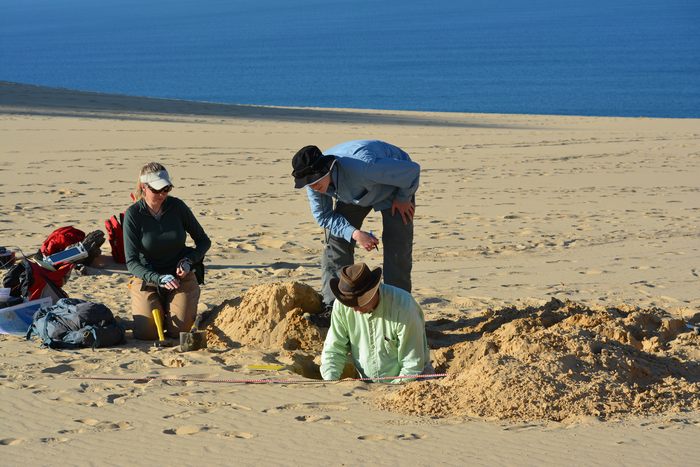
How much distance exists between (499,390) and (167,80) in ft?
164

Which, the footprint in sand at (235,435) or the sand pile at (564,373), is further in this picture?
the sand pile at (564,373)

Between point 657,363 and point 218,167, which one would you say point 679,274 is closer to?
point 657,363

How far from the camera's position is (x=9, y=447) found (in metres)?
3.30

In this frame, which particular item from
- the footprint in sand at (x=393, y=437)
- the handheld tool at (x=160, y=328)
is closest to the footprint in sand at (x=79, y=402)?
the handheld tool at (x=160, y=328)

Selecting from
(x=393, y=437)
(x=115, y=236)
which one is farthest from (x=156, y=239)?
(x=393, y=437)

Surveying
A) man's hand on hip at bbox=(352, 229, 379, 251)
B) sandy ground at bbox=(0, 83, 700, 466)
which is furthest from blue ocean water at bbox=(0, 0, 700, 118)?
man's hand on hip at bbox=(352, 229, 379, 251)

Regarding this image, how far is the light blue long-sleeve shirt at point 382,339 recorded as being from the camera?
4016 mm

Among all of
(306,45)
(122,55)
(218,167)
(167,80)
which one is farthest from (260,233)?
(306,45)

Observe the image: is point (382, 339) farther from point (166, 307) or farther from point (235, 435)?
point (166, 307)

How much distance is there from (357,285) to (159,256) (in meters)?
2.34

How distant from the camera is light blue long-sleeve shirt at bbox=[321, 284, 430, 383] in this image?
13.2ft

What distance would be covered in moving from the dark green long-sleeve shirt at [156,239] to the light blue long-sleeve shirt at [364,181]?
129 cm

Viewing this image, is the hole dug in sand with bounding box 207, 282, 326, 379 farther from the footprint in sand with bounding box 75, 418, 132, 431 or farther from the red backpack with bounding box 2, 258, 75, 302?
the footprint in sand with bounding box 75, 418, 132, 431

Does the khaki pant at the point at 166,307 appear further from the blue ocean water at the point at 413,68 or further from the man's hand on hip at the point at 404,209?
the blue ocean water at the point at 413,68
